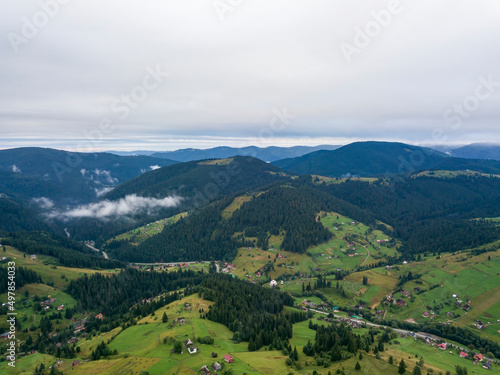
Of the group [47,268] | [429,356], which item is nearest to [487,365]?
[429,356]

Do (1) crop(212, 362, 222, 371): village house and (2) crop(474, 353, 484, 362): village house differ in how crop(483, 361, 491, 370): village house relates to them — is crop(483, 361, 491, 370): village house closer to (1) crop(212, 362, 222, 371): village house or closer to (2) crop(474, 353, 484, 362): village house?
(2) crop(474, 353, 484, 362): village house

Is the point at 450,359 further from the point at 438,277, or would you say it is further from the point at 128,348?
the point at 128,348

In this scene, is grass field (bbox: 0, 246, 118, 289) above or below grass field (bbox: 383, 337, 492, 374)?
below

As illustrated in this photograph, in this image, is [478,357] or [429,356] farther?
[478,357]

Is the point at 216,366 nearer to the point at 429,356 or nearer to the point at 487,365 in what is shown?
the point at 429,356

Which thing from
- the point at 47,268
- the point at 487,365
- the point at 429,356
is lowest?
the point at 47,268

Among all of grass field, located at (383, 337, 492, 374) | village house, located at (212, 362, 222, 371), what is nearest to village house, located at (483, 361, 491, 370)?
grass field, located at (383, 337, 492, 374)

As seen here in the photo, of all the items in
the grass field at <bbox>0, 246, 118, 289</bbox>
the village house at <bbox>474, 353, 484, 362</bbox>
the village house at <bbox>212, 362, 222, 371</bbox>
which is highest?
the village house at <bbox>212, 362, 222, 371</bbox>

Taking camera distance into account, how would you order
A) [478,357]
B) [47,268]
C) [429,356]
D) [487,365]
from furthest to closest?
[47,268] < [478,357] < [429,356] < [487,365]

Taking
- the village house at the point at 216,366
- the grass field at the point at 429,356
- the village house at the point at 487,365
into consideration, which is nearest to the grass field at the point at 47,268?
the village house at the point at 216,366

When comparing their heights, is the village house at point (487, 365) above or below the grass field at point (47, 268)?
above

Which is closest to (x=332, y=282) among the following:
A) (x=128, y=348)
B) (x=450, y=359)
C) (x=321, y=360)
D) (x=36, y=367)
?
(x=450, y=359)

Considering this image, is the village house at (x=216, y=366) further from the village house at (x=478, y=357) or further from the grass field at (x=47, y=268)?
the grass field at (x=47, y=268)
